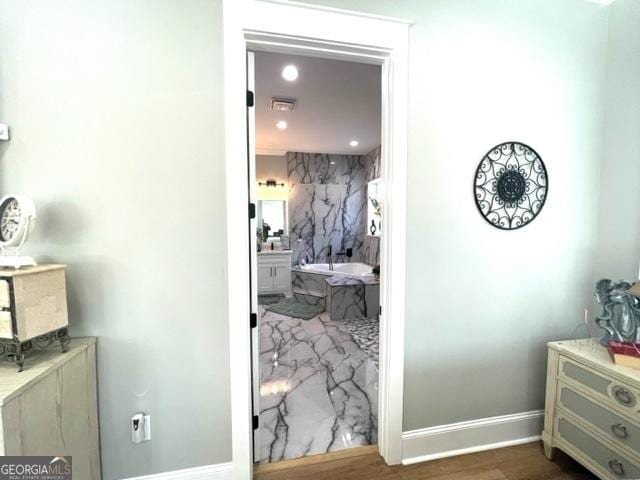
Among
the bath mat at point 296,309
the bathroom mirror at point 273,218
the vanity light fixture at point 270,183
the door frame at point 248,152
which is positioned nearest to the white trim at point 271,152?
the vanity light fixture at point 270,183

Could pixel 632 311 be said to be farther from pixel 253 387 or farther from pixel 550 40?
pixel 253 387

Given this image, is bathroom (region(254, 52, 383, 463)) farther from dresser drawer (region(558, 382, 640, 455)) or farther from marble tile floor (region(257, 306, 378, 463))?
dresser drawer (region(558, 382, 640, 455))

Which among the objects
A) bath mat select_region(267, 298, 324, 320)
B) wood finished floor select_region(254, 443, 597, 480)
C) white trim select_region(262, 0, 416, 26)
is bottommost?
bath mat select_region(267, 298, 324, 320)

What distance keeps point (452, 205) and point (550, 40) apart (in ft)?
4.01

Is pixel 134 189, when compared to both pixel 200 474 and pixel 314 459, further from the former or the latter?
pixel 314 459

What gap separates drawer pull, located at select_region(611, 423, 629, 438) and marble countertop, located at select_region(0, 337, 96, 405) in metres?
2.54

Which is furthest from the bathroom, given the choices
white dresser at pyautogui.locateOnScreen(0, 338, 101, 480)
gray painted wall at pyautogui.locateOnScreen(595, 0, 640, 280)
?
gray painted wall at pyautogui.locateOnScreen(595, 0, 640, 280)

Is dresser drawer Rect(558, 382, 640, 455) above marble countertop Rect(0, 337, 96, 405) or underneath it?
underneath

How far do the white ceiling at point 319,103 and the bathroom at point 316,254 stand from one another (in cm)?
2

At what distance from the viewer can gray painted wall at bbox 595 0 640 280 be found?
177 cm

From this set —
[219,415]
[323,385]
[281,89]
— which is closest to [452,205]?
[219,415]

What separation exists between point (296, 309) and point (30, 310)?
401 centimetres

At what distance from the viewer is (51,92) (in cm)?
132

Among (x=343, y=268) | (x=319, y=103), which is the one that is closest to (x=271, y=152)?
(x=319, y=103)
